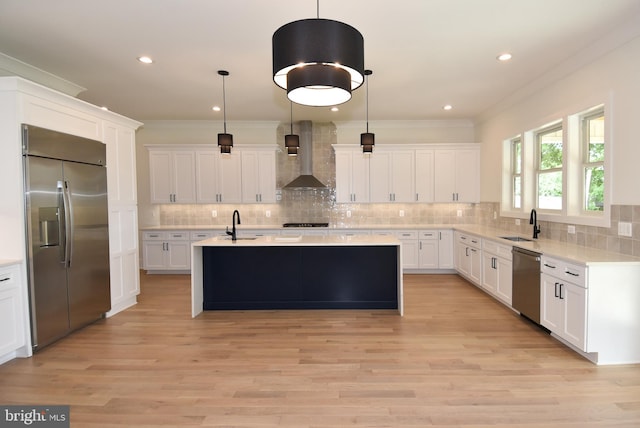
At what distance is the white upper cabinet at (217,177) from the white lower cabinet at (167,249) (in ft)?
2.80

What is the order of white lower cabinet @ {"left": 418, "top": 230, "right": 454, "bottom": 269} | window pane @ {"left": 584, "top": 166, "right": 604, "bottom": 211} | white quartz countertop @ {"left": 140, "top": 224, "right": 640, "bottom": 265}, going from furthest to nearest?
1. white lower cabinet @ {"left": 418, "top": 230, "right": 454, "bottom": 269}
2. window pane @ {"left": 584, "top": 166, "right": 604, "bottom": 211}
3. white quartz countertop @ {"left": 140, "top": 224, "right": 640, "bottom": 265}

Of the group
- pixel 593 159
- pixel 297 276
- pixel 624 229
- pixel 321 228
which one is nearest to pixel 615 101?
pixel 593 159

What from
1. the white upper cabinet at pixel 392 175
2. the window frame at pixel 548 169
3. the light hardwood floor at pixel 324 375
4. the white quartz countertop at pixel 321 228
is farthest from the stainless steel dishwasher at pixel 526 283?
the white upper cabinet at pixel 392 175

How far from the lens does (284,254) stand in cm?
448

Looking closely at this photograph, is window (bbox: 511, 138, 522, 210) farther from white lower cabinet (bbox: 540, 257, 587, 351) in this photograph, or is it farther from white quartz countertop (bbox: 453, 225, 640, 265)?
white lower cabinet (bbox: 540, 257, 587, 351)

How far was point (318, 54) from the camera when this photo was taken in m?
1.59

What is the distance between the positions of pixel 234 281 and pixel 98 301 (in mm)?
1556

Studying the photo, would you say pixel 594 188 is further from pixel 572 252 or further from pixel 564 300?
pixel 564 300

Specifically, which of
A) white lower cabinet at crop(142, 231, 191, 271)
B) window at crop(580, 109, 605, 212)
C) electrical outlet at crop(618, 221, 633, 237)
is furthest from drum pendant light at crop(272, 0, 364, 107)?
white lower cabinet at crop(142, 231, 191, 271)

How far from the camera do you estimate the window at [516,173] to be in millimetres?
5547

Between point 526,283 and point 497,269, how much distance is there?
77cm

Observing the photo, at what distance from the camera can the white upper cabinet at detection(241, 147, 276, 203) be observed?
6.73 metres

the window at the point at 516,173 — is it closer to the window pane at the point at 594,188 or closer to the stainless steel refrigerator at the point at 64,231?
the window pane at the point at 594,188

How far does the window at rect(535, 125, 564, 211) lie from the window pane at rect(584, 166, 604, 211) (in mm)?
362
